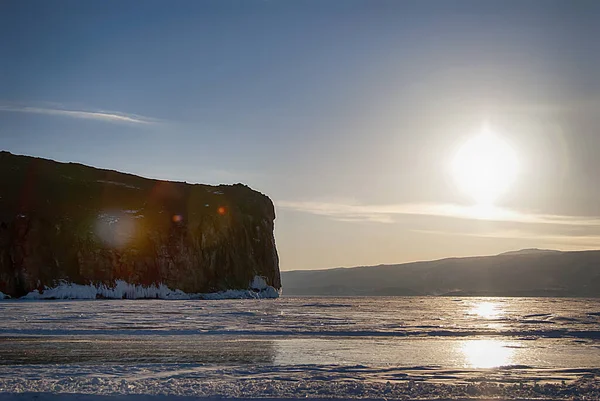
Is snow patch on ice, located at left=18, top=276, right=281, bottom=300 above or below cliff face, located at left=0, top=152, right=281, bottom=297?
below

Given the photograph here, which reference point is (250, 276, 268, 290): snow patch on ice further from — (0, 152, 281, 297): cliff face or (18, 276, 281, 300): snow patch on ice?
(0, 152, 281, 297): cliff face

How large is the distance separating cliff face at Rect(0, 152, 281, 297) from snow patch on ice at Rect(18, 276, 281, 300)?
3.85 feet

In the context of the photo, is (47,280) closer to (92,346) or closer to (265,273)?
(265,273)

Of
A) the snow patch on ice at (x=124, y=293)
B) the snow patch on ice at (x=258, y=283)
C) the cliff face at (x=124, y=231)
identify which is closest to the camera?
the snow patch on ice at (x=124, y=293)

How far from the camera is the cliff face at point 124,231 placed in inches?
4483

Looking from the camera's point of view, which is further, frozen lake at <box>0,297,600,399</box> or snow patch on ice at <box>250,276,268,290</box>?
snow patch on ice at <box>250,276,268,290</box>

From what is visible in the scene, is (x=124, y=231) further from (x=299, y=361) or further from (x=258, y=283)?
(x=299, y=361)

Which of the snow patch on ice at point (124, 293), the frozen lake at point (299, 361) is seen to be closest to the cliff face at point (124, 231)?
the snow patch on ice at point (124, 293)

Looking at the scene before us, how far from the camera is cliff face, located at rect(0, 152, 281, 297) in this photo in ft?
374

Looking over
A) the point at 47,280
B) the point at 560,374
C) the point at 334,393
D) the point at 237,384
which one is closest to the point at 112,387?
the point at 237,384

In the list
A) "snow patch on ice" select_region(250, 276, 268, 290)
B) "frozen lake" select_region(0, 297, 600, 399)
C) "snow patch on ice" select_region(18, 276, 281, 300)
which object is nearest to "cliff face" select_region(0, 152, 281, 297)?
"snow patch on ice" select_region(18, 276, 281, 300)

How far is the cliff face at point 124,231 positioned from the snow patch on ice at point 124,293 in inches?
46.2

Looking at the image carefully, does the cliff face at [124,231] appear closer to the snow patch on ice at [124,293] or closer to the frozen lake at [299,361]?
the snow patch on ice at [124,293]

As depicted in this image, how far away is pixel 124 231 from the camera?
12244 centimetres
